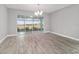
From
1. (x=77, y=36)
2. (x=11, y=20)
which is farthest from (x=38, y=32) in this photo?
(x=77, y=36)

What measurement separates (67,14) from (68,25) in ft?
2.93

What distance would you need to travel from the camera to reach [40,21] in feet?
35.8

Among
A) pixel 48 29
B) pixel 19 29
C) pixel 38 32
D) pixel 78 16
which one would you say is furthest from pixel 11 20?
pixel 78 16

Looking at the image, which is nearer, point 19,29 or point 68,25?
point 68,25

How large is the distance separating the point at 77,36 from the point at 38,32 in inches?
177
